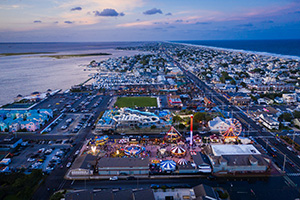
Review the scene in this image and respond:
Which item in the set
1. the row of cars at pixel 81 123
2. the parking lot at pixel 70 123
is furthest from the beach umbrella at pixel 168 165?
the row of cars at pixel 81 123

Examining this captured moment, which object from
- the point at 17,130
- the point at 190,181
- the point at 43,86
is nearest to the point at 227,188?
the point at 190,181

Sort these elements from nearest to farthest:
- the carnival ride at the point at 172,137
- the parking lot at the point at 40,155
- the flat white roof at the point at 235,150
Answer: the parking lot at the point at 40,155 < the flat white roof at the point at 235,150 < the carnival ride at the point at 172,137

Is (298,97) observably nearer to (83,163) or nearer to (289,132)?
(289,132)

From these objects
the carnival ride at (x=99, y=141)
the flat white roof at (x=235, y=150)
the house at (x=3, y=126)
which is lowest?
the flat white roof at (x=235, y=150)

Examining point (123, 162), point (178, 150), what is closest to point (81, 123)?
point (123, 162)

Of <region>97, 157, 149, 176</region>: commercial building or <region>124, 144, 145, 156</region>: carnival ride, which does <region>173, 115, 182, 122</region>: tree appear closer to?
<region>124, 144, 145, 156</region>: carnival ride

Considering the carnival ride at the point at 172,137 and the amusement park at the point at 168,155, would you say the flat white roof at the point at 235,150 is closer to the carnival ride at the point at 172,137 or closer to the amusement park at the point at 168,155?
the amusement park at the point at 168,155
